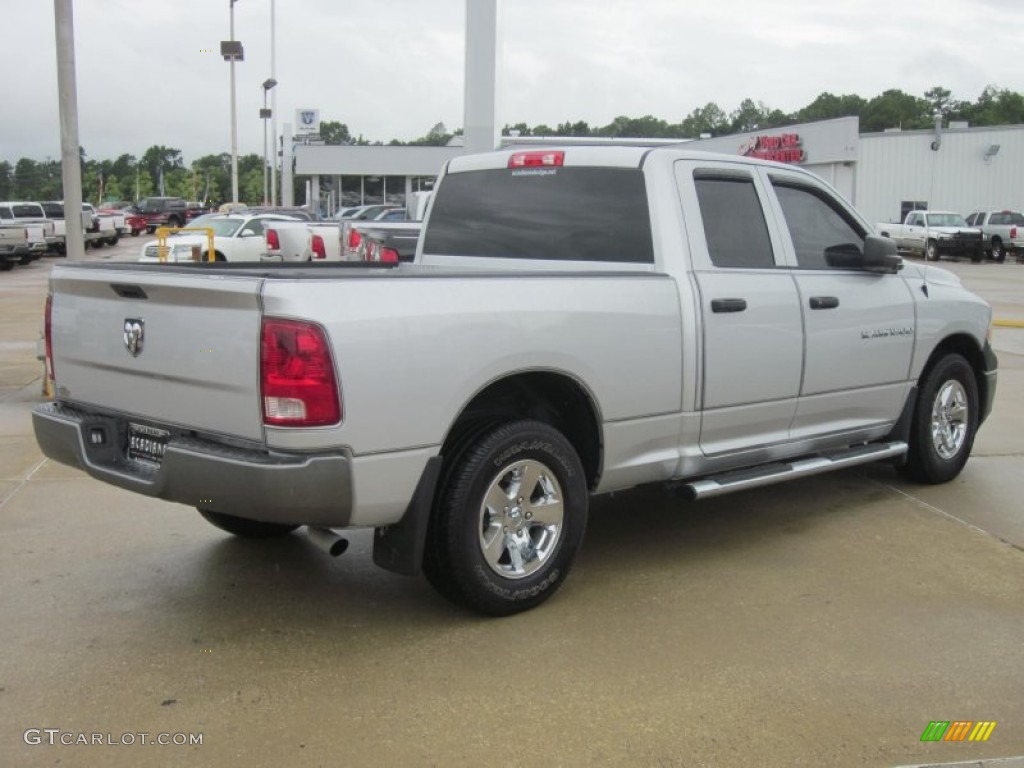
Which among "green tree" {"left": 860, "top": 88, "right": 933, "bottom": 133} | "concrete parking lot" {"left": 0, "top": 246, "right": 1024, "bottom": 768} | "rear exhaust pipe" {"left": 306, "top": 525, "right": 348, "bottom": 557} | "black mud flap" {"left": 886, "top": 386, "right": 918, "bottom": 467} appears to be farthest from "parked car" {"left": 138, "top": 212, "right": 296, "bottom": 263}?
"green tree" {"left": 860, "top": 88, "right": 933, "bottom": 133}

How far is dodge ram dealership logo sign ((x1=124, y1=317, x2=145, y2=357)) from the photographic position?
4.13 m

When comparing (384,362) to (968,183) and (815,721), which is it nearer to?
(815,721)

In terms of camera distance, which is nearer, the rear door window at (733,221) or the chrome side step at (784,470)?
the chrome side step at (784,470)

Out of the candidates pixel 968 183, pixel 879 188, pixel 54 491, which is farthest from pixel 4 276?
pixel 968 183

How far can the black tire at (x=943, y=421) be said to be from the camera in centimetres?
639

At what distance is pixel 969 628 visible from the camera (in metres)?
4.38

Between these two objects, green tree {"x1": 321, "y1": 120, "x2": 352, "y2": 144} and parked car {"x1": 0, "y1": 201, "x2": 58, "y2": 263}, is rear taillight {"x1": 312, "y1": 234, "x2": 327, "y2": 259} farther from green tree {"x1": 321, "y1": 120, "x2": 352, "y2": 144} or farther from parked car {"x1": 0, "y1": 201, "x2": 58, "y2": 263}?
green tree {"x1": 321, "y1": 120, "x2": 352, "y2": 144}

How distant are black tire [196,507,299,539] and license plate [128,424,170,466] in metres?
0.98

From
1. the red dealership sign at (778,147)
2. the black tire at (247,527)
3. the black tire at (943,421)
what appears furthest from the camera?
the red dealership sign at (778,147)

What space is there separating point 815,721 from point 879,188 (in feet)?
161

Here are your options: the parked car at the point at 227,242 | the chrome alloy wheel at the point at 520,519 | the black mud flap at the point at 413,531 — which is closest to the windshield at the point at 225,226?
the parked car at the point at 227,242

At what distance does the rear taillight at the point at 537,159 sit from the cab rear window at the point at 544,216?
4cm

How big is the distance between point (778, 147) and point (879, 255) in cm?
4470

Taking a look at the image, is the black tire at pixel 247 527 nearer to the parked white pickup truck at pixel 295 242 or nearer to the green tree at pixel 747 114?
the parked white pickup truck at pixel 295 242
